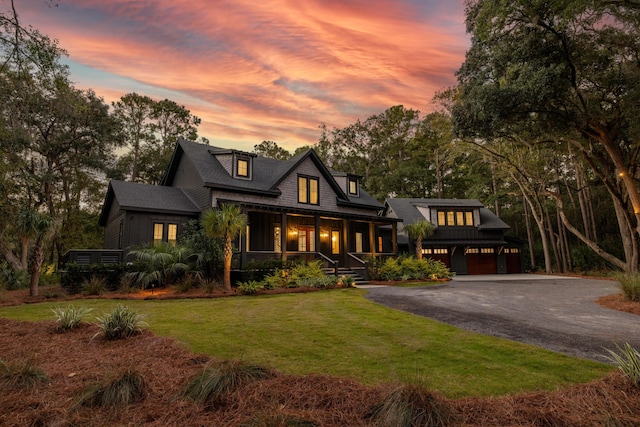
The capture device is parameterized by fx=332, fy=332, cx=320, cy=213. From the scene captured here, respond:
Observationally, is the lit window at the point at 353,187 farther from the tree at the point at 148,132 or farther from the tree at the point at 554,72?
the tree at the point at 148,132

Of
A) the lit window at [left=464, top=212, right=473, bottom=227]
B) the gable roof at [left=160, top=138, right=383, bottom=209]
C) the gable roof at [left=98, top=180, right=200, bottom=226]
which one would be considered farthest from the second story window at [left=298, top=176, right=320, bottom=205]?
the lit window at [left=464, top=212, right=473, bottom=227]

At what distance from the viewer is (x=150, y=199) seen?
1872 cm

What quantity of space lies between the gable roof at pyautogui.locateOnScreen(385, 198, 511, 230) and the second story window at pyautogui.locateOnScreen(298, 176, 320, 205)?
36.6 ft

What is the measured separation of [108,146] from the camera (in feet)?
96.7

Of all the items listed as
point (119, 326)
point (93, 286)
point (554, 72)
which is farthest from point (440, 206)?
point (119, 326)

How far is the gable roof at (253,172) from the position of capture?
19422 mm

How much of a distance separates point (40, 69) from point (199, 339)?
731 cm

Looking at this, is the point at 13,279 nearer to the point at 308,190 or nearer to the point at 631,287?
the point at 308,190

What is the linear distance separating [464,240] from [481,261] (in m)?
2.74

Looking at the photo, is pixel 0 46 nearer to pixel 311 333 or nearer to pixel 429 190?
pixel 311 333

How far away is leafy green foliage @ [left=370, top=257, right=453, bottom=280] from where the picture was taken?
19719mm

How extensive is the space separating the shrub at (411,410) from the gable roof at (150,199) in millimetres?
17517

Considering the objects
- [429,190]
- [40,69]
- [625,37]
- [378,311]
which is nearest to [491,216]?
[429,190]

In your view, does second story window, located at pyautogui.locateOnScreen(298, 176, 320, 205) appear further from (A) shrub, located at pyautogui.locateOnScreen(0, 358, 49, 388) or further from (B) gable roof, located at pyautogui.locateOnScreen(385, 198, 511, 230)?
(A) shrub, located at pyautogui.locateOnScreen(0, 358, 49, 388)
